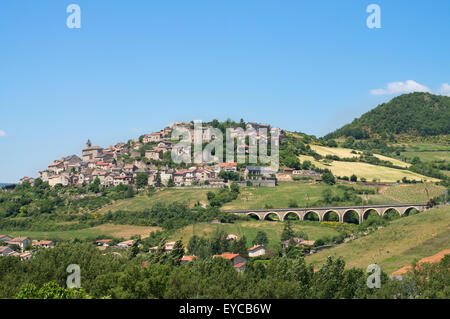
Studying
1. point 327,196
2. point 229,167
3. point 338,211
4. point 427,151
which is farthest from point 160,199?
point 427,151

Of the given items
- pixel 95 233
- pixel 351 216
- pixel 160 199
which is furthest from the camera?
pixel 160 199

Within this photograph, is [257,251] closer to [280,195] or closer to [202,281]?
[202,281]

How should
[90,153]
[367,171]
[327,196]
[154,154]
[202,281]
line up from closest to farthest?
[202,281]
[327,196]
[367,171]
[154,154]
[90,153]

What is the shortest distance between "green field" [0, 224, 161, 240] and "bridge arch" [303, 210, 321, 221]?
1937 cm

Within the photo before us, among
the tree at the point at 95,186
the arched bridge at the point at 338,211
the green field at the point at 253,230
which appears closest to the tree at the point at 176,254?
the green field at the point at 253,230

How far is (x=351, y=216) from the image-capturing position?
6838 centimetres

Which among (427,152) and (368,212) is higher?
(427,152)

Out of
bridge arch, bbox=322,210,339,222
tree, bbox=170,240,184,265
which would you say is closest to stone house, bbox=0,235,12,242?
tree, bbox=170,240,184,265

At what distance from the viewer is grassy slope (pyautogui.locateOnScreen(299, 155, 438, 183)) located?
86.7m

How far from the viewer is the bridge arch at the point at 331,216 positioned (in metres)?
67.4

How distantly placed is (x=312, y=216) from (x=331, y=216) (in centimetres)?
242

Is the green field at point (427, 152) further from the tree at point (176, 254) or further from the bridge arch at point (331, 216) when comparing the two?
the tree at point (176, 254)

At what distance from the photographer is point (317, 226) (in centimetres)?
6228

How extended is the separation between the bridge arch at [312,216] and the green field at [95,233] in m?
19.4
